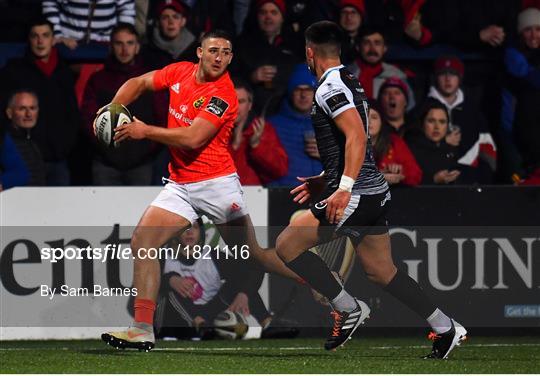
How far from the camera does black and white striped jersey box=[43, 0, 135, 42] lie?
12.9 metres

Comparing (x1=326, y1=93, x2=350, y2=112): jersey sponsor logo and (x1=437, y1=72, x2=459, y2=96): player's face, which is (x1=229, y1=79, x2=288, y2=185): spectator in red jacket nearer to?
(x1=437, y1=72, x2=459, y2=96): player's face

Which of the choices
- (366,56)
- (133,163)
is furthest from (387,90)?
(133,163)

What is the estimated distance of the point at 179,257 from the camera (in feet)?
37.6

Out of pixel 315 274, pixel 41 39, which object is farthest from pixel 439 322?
pixel 41 39

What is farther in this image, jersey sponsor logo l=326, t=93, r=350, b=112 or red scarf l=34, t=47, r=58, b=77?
red scarf l=34, t=47, r=58, b=77

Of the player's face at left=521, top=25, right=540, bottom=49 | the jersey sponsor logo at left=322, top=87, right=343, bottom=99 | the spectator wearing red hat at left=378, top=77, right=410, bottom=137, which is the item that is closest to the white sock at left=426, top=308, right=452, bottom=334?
the jersey sponsor logo at left=322, top=87, right=343, bottom=99

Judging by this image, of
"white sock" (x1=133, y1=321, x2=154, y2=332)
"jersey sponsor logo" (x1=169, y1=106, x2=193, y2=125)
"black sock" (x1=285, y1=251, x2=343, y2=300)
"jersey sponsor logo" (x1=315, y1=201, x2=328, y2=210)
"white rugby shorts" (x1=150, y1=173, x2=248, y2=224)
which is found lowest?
"white sock" (x1=133, y1=321, x2=154, y2=332)

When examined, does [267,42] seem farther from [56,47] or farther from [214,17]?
[56,47]

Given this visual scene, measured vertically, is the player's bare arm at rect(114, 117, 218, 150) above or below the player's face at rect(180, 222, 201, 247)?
above

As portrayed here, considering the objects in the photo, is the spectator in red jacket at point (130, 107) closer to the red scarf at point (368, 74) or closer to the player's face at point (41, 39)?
the player's face at point (41, 39)

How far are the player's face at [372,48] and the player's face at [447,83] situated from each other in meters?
0.60

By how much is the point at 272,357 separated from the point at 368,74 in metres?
4.12

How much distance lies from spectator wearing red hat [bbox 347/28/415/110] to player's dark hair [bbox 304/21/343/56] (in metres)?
3.76

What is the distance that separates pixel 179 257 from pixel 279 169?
122cm
